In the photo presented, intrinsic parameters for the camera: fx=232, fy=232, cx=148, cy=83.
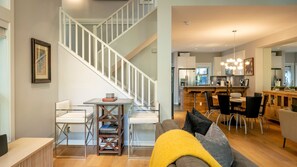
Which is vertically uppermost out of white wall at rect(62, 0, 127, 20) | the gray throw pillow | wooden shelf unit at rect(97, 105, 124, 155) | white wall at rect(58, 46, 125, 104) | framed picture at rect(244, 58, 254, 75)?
white wall at rect(62, 0, 127, 20)

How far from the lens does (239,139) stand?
4.87 m

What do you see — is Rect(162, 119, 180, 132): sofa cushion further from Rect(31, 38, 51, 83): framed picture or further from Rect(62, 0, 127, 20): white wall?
Rect(62, 0, 127, 20): white wall

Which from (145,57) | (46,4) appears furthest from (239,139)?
(46,4)

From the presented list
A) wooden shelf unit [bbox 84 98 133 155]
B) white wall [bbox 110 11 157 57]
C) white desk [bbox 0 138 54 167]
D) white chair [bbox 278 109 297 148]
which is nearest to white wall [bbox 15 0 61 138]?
white desk [bbox 0 138 54 167]

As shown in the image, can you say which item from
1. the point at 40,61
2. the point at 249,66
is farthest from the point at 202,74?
the point at 40,61

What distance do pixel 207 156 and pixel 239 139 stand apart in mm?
3948

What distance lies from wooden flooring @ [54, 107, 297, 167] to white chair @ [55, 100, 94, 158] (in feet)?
0.93

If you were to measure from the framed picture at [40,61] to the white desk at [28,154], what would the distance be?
3.52 ft

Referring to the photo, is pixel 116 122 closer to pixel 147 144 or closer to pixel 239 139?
pixel 147 144

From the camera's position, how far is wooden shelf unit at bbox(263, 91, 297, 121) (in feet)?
19.6

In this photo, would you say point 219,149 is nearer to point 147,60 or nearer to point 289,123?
point 289,123

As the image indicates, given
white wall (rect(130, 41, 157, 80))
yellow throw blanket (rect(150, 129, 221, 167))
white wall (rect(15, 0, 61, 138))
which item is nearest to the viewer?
yellow throw blanket (rect(150, 129, 221, 167))

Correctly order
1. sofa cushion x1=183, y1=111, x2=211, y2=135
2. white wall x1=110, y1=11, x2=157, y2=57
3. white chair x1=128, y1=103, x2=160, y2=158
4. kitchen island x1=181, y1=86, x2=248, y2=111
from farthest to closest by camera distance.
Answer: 1. kitchen island x1=181, y1=86, x2=248, y2=111
2. white wall x1=110, y1=11, x2=157, y2=57
3. white chair x1=128, y1=103, x2=160, y2=158
4. sofa cushion x1=183, y1=111, x2=211, y2=135

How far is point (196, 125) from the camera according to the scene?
2178 mm
